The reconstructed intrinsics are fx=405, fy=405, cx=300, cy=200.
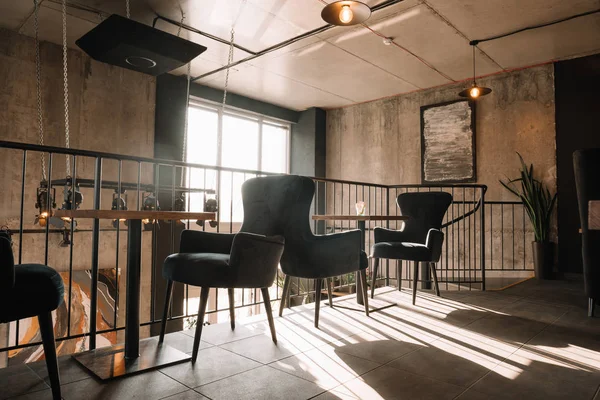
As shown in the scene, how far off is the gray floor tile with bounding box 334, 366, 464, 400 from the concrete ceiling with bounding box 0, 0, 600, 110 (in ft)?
14.0

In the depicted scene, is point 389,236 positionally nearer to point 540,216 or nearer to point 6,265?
point 540,216

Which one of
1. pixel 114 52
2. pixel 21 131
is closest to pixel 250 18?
pixel 114 52

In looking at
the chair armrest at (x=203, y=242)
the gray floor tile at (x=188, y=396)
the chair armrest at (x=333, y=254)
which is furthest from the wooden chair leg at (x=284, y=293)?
the gray floor tile at (x=188, y=396)

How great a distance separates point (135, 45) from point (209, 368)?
2.49m

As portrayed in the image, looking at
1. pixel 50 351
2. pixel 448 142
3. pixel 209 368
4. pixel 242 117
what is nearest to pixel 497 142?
pixel 448 142

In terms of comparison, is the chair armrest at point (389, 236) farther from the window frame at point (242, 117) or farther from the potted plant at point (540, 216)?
the window frame at point (242, 117)

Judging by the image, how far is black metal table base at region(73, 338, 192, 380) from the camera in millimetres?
2076

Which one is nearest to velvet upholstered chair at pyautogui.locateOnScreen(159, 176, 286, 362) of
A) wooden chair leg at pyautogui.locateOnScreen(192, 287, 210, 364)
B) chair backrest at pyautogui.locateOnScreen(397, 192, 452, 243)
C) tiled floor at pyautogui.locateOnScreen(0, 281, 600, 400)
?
wooden chair leg at pyautogui.locateOnScreen(192, 287, 210, 364)

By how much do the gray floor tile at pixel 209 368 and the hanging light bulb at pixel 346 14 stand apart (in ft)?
9.74

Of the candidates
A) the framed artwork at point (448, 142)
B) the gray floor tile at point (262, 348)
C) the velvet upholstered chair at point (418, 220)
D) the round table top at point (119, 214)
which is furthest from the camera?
the framed artwork at point (448, 142)

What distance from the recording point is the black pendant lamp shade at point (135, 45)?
3060 millimetres

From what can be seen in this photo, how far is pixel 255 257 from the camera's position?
2.34m

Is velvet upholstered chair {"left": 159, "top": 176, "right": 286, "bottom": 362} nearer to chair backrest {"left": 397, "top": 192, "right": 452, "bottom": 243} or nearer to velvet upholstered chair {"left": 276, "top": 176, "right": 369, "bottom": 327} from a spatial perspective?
velvet upholstered chair {"left": 276, "top": 176, "right": 369, "bottom": 327}

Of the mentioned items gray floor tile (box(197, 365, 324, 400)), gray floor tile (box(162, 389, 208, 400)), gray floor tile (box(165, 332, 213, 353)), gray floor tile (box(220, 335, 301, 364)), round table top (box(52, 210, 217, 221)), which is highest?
round table top (box(52, 210, 217, 221))
